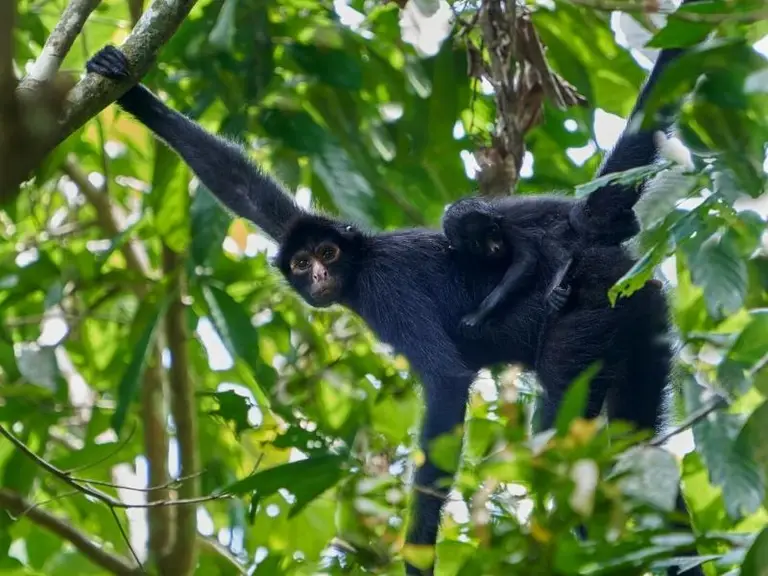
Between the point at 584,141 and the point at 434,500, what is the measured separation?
3221mm

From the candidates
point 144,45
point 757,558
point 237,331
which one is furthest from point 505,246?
point 757,558

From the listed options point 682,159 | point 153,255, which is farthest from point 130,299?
point 682,159

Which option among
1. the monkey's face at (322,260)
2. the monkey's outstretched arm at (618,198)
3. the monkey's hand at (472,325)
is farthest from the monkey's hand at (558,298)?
the monkey's face at (322,260)

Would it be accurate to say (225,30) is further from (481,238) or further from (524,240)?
(524,240)

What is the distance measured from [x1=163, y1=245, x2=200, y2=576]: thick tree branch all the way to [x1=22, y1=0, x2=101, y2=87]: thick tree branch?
3.51 metres

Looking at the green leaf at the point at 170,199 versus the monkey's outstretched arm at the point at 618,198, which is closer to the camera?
the monkey's outstretched arm at the point at 618,198

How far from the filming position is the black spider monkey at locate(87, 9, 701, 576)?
617 centimetres

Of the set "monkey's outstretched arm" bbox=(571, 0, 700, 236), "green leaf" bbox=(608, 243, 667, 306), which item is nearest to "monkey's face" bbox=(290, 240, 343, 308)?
"monkey's outstretched arm" bbox=(571, 0, 700, 236)

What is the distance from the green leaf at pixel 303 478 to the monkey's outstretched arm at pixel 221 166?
9.81 ft

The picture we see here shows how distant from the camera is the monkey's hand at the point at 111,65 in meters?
4.61

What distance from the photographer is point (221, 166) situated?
7277mm

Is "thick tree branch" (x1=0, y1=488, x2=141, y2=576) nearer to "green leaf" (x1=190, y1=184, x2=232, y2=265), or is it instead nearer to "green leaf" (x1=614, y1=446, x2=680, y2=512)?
"green leaf" (x1=190, y1=184, x2=232, y2=265)

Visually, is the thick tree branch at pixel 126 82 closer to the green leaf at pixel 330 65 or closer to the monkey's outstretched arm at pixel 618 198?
the monkey's outstretched arm at pixel 618 198

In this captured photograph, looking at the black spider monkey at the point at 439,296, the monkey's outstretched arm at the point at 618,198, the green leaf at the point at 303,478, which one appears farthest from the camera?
the black spider monkey at the point at 439,296
